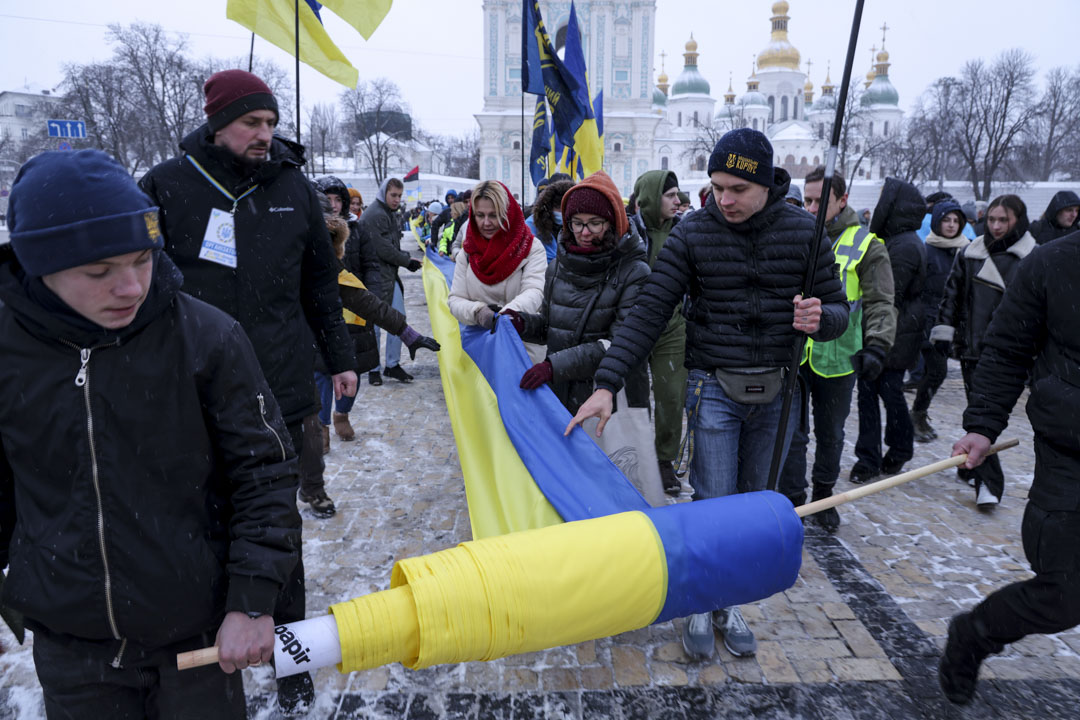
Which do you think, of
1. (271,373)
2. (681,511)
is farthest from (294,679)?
(681,511)

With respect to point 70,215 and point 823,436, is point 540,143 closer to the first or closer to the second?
point 823,436

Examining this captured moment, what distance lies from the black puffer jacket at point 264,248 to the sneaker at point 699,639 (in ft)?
6.32

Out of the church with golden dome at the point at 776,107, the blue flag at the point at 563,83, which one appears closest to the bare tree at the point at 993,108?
the church with golden dome at the point at 776,107

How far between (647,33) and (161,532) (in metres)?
67.1

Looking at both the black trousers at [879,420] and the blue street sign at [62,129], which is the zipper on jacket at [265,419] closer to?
the black trousers at [879,420]

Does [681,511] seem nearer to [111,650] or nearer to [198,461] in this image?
[198,461]

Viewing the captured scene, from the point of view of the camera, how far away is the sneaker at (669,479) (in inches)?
207

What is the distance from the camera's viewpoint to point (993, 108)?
44.3 metres

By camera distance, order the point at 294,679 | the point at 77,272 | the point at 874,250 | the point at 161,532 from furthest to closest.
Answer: the point at 874,250, the point at 294,679, the point at 161,532, the point at 77,272

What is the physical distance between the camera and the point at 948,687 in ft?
9.39

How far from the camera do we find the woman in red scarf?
14.7 ft

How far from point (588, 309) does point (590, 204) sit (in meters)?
0.52

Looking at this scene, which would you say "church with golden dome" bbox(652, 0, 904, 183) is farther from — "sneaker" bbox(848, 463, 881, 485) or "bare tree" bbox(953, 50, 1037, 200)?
"sneaker" bbox(848, 463, 881, 485)

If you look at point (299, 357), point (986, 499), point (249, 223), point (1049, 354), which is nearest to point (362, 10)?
point (249, 223)
